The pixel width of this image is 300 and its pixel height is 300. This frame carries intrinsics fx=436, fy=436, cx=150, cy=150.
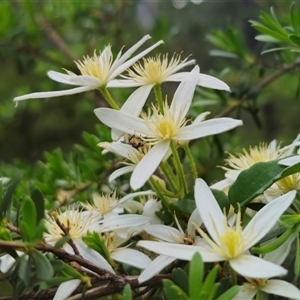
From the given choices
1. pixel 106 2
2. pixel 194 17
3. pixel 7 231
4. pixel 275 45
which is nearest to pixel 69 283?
pixel 7 231

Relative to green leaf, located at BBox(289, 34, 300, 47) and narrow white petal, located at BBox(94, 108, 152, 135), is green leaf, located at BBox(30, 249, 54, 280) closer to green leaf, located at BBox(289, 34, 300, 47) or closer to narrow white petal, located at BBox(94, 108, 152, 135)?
narrow white petal, located at BBox(94, 108, 152, 135)

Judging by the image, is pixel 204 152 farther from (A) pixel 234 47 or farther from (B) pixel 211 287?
(B) pixel 211 287

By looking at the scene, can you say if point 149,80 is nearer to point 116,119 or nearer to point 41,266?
point 116,119

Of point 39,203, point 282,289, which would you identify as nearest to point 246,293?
point 282,289

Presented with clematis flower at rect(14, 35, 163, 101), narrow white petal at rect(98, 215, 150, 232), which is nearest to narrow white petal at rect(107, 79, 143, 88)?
clematis flower at rect(14, 35, 163, 101)

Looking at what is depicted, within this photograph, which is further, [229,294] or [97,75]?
[97,75]

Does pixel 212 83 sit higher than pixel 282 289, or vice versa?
pixel 212 83
